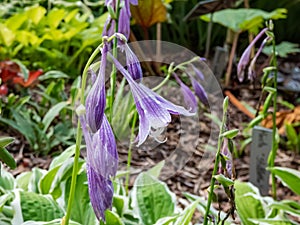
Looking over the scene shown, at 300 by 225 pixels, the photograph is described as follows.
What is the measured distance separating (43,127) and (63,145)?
0.34ft

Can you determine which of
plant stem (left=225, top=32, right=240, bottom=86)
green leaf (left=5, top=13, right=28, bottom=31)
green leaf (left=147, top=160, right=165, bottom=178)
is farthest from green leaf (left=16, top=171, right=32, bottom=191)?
plant stem (left=225, top=32, right=240, bottom=86)

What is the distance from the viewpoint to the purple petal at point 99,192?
678 mm

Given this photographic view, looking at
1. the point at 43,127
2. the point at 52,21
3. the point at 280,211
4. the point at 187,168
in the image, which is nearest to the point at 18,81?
the point at 43,127

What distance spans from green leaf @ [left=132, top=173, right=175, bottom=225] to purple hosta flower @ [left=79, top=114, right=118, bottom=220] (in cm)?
70

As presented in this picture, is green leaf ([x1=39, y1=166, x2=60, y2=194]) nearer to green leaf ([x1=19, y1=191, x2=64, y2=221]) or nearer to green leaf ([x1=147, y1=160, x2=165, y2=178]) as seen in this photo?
green leaf ([x1=19, y1=191, x2=64, y2=221])

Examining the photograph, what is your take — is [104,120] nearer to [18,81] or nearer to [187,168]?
[187,168]

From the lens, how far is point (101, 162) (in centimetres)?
66

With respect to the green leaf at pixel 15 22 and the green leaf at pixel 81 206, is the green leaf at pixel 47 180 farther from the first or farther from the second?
the green leaf at pixel 15 22

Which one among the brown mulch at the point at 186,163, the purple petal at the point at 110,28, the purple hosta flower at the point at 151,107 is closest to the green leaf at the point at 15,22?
the brown mulch at the point at 186,163

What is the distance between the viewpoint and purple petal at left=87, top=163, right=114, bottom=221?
68cm

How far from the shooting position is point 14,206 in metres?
1.22

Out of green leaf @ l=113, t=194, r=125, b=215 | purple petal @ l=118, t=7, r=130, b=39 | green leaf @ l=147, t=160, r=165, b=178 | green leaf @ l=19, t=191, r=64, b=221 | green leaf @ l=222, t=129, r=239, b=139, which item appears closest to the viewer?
green leaf @ l=222, t=129, r=239, b=139

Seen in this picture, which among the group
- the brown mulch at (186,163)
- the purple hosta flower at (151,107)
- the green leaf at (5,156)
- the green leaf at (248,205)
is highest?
the purple hosta flower at (151,107)

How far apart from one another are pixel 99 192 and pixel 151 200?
79 cm
